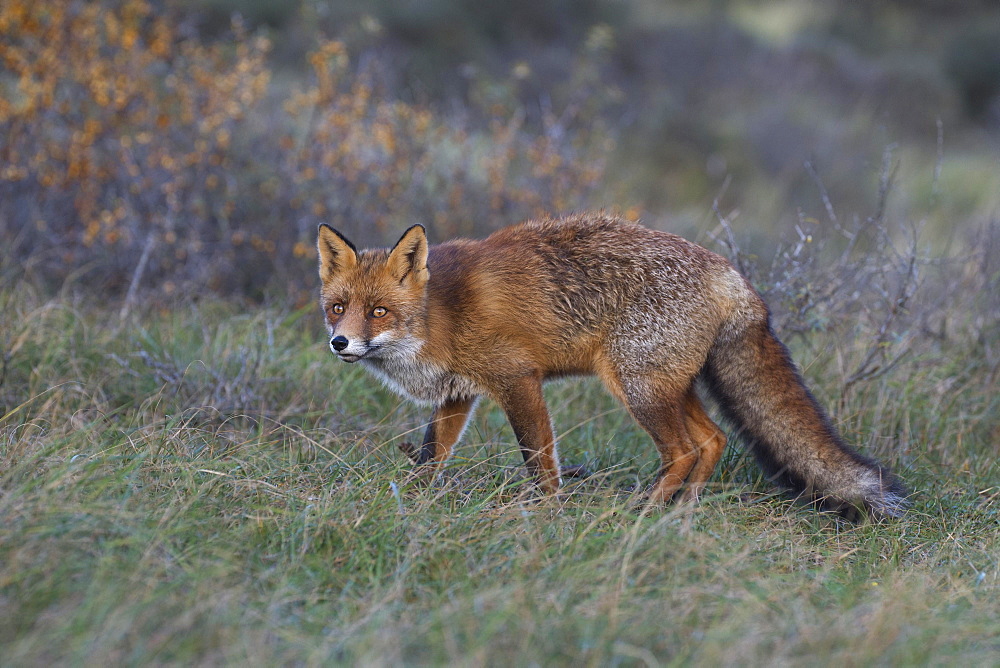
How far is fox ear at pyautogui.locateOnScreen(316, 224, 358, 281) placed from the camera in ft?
14.0

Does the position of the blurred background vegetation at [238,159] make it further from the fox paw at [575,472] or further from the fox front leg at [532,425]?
the fox front leg at [532,425]

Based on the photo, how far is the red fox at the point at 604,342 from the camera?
4180 mm

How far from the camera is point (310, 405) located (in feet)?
15.9

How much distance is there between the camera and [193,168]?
7086 millimetres

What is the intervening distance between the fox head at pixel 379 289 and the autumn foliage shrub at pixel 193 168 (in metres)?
2.22

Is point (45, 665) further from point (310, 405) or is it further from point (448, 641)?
point (310, 405)

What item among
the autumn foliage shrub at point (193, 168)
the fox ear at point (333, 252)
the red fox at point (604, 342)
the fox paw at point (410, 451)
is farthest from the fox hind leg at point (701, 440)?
the autumn foliage shrub at point (193, 168)

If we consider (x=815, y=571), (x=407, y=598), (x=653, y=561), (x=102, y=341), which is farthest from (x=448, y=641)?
(x=102, y=341)

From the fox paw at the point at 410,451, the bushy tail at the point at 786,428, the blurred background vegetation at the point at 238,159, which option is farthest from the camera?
the blurred background vegetation at the point at 238,159

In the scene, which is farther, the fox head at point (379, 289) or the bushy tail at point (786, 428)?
the fox head at point (379, 289)

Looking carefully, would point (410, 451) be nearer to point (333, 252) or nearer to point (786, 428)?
point (333, 252)

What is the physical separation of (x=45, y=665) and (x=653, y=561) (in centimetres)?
188

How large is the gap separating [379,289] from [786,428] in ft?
6.42

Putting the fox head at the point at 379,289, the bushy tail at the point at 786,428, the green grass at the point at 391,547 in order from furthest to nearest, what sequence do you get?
the fox head at the point at 379,289 < the bushy tail at the point at 786,428 < the green grass at the point at 391,547
